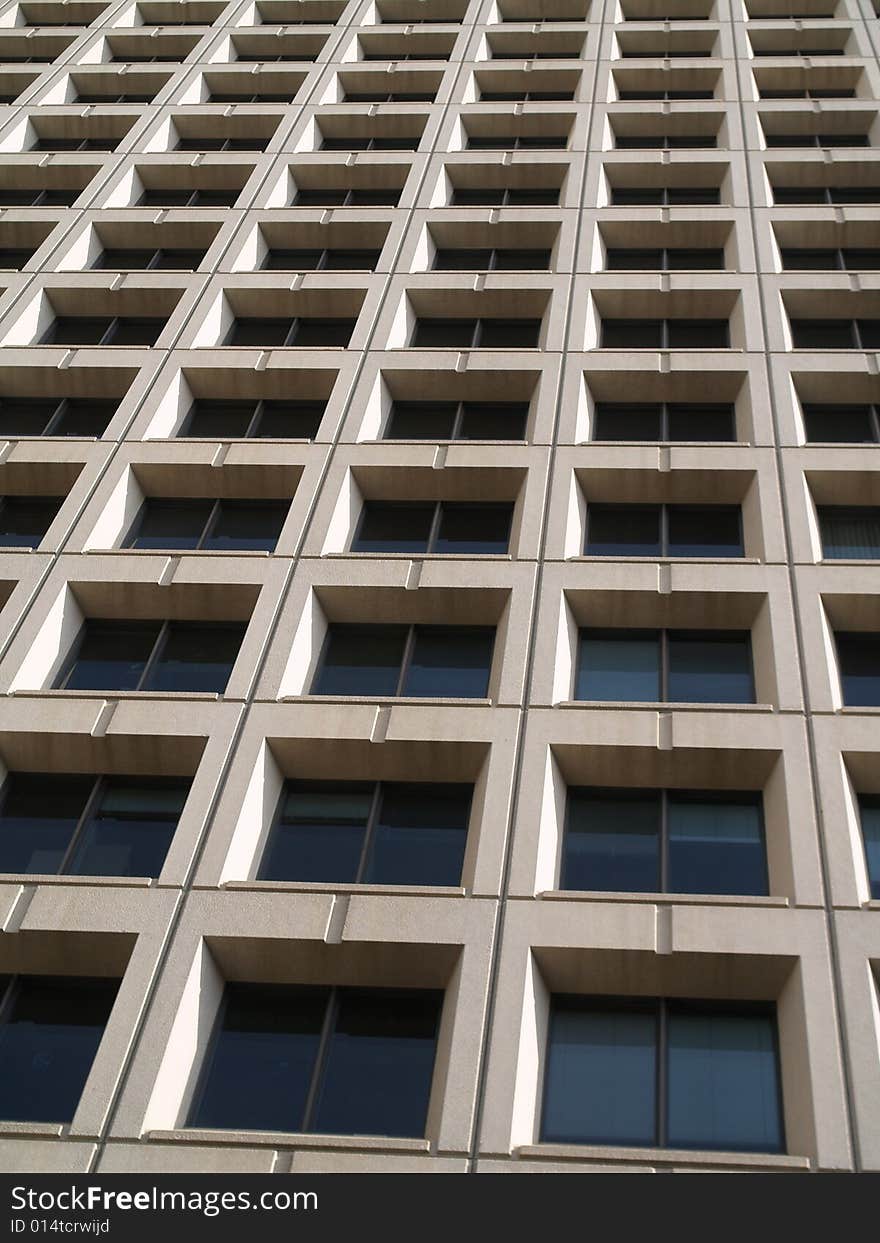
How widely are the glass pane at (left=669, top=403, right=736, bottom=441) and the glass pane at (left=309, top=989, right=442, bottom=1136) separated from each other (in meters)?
11.6

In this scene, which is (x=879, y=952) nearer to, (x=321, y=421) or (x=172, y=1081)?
(x=172, y=1081)

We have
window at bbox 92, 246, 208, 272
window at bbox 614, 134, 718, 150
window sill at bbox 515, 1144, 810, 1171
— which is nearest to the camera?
window sill at bbox 515, 1144, 810, 1171

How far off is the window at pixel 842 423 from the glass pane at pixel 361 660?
8.21 meters

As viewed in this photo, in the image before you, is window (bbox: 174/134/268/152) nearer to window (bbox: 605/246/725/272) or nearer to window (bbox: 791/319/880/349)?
window (bbox: 605/246/725/272)

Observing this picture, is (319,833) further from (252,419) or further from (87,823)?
(252,419)

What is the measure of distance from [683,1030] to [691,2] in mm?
30689

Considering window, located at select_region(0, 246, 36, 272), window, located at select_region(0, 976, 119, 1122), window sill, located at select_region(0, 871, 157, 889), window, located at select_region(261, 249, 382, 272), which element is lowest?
window, located at select_region(0, 976, 119, 1122)

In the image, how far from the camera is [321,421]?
76.8ft

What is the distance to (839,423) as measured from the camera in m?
23.2

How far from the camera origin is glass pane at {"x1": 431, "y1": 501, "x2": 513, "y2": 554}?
70.3 ft

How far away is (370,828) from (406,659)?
10.2 feet

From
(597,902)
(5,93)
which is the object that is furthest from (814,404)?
(5,93)

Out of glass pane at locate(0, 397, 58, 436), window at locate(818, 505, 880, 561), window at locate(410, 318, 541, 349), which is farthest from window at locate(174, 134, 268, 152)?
window at locate(818, 505, 880, 561)

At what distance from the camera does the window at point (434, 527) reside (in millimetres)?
21484
